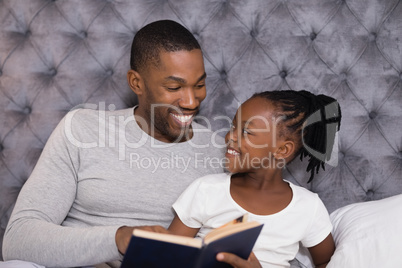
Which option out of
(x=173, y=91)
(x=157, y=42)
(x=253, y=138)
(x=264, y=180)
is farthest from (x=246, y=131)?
(x=157, y=42)

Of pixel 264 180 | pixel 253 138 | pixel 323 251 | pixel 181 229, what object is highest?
pixel 253 138

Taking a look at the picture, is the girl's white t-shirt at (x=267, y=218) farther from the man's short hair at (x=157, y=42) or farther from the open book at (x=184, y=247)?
the man's short hair at (x=157, y=42)

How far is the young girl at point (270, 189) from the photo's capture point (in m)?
1.17

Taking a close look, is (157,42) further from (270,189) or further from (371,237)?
(371,237)

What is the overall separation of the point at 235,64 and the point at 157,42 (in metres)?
0.34

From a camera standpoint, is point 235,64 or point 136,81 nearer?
point 136,81

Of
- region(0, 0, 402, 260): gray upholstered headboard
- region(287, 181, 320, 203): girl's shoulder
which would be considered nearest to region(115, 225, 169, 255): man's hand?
region(287, 181, 320, 203): girl's shoulder

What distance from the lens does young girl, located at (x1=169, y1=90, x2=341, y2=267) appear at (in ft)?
3.85

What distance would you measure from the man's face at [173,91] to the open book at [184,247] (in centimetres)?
48

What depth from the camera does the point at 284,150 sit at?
3.97 feet

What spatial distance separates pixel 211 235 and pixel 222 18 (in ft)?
3.02

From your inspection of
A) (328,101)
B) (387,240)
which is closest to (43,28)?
(328,101)

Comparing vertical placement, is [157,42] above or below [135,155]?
above

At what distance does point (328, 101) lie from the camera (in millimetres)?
1256
